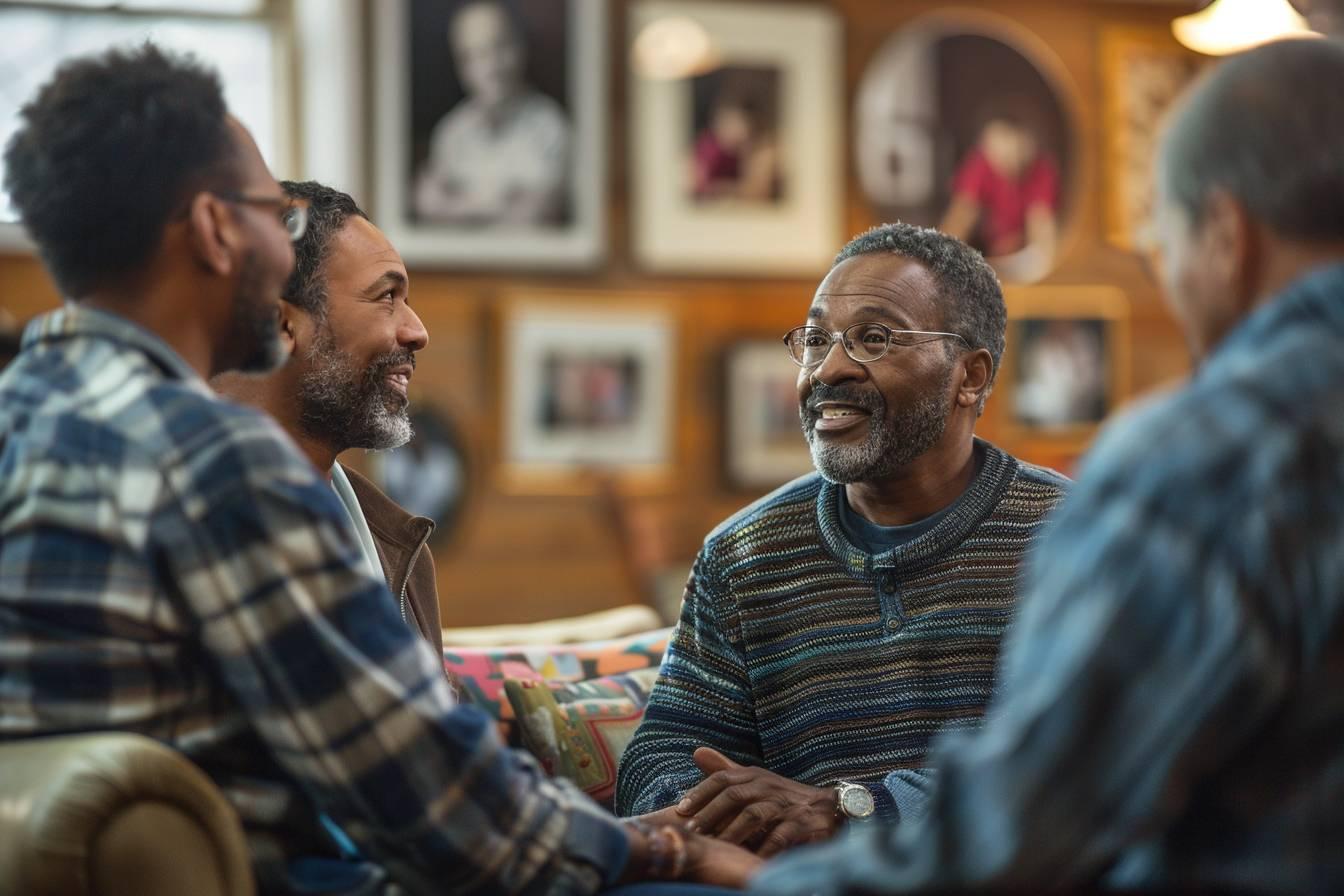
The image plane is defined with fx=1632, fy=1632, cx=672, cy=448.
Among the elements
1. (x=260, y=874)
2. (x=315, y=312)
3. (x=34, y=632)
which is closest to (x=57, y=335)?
(x=34, y=632)

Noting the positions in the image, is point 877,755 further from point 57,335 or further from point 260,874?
point 57,335

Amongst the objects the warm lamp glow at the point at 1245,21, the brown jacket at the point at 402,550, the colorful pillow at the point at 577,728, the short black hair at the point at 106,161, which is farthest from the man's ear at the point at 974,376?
the warm lamp glow at the point at 1245,21

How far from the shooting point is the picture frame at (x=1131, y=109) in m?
7.24

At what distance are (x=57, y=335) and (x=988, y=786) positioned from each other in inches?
48.8

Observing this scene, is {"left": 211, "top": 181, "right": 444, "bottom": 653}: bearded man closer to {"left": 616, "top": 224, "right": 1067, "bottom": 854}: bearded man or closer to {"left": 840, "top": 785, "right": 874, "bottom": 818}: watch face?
{"left": 616, "top": 224, "right": 1067, "bottom": 854}: bearded man

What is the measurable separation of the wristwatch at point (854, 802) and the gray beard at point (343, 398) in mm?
1123

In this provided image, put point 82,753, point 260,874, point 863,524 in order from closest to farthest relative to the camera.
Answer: point 82,753 < point 260,874 < point 863,524

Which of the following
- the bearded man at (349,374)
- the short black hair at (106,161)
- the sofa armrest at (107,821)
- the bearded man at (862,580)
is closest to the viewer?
the sofa armrest at (107,821)

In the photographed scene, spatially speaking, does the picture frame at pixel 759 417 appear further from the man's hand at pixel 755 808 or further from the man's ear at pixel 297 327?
the man's hand at pixel 755 808

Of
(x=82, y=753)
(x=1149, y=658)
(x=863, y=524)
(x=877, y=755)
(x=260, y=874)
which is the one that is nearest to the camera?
(x=1149, y=658)

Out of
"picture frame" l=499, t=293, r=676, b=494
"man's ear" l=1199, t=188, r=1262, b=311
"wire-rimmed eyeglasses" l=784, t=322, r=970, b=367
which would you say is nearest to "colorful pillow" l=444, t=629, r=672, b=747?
"wire-rimmed eyeglasses" l=784, t=322, r=970, b=367

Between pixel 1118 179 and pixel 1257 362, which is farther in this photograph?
pixel 1118 179

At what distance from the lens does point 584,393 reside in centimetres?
666

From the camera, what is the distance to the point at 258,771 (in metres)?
1.97
